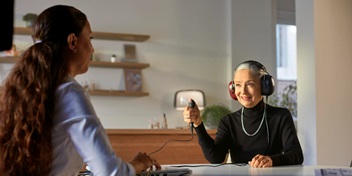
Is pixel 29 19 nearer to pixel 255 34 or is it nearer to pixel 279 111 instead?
pixel 255 34

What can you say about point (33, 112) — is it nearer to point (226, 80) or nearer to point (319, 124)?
point (319, 124)

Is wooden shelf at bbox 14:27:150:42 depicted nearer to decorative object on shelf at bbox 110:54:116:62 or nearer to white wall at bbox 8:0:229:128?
white wall at bbox 8:0:229:128

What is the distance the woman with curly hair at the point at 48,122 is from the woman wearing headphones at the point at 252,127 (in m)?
0.84

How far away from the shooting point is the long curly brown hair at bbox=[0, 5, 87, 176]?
101cm

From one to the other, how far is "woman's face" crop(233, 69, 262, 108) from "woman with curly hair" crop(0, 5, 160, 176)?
0.97 meters

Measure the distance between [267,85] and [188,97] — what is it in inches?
125

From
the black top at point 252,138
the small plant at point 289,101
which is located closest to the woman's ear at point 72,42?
the black top at point 252,138

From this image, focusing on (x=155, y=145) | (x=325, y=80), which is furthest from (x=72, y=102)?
(x=155, y=145)

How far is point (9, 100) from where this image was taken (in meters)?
1.04

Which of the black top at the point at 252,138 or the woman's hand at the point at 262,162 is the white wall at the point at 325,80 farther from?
the woman's hand at the point at 262,162

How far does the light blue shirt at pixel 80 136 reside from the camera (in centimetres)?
99

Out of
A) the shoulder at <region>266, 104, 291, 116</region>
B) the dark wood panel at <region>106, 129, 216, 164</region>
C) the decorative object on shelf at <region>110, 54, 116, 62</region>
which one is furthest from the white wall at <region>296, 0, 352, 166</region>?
the decorative object on shelf at <region>110, 54, 116, 62</region>

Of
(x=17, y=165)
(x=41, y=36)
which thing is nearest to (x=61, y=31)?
(x=41, y=36)

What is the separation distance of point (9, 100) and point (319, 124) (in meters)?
2.62
